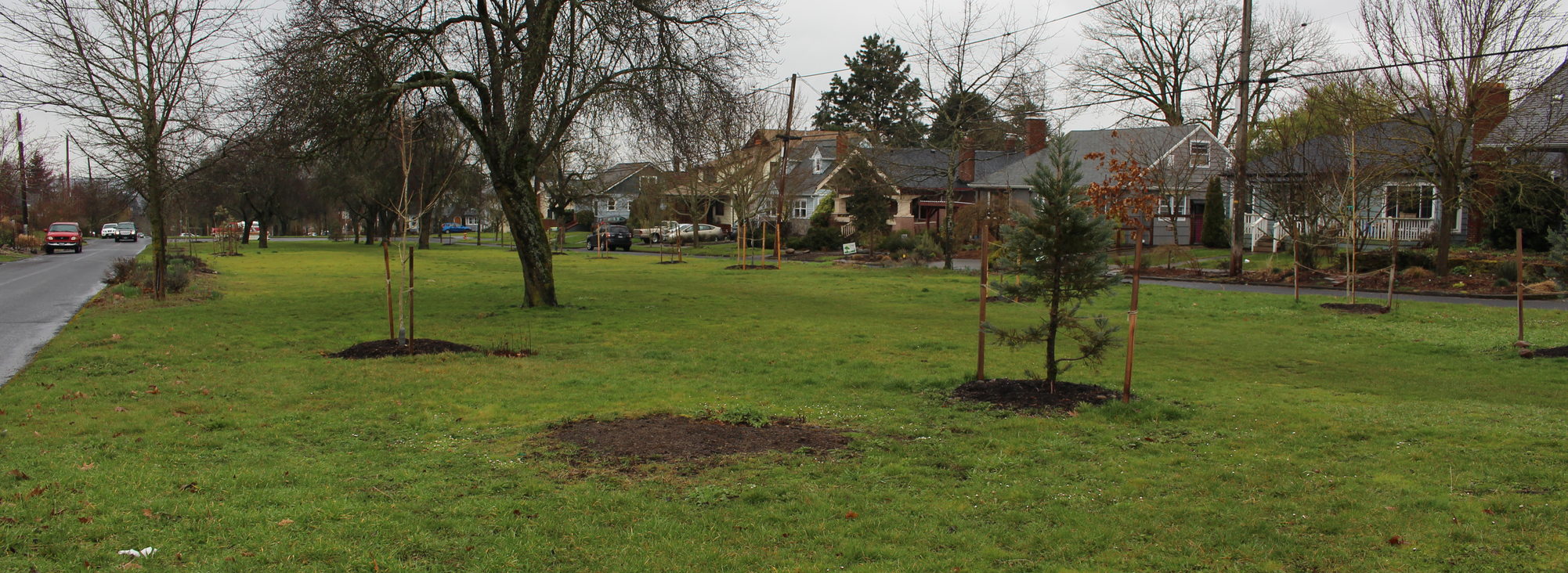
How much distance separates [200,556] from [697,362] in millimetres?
7568

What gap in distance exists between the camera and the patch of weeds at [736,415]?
323 inches

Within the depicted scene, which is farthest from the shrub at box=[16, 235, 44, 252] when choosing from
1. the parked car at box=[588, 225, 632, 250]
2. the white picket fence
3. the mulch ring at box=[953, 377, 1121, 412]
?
the white picket fence

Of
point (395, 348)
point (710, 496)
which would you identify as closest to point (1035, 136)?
point (395, 348)

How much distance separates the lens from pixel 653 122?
18125mm

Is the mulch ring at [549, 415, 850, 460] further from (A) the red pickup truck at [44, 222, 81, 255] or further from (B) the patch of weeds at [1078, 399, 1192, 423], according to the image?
(A) the red pickup truck at [44, 222, 81, 255]

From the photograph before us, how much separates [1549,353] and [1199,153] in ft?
100

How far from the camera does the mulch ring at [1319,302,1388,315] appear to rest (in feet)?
60.1

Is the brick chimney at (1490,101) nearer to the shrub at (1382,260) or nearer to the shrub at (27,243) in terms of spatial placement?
the shrub at (1382,260)

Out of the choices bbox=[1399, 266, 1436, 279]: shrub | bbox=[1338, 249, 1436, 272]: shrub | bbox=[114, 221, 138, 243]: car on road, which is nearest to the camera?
bbox=[1399, 266, 1436, 279]: shrub

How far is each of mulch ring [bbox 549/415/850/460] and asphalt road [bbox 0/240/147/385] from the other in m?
6.79

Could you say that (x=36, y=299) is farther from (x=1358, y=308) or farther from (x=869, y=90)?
(x=869, y=90)

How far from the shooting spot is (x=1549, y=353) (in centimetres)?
1287

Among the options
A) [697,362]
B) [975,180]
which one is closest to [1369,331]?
[697,362]

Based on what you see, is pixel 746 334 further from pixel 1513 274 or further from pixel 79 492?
pixel 1513 274
